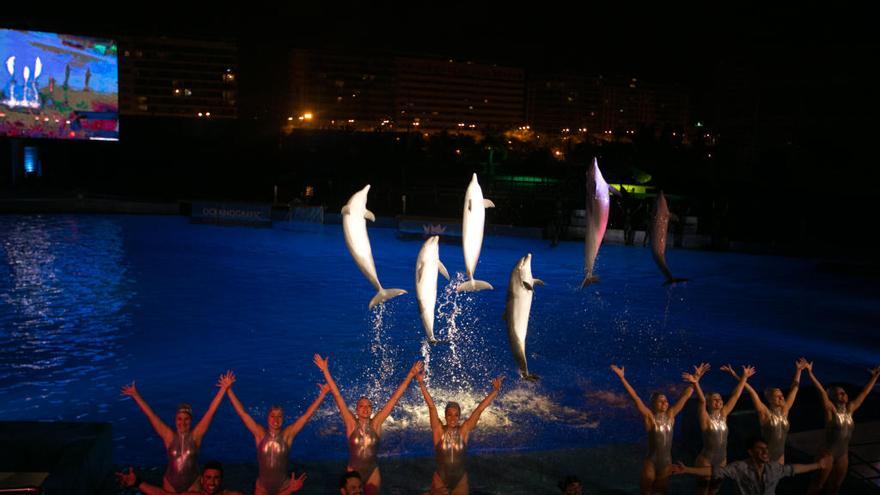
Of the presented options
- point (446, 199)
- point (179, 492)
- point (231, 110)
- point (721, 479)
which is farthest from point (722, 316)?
point (231, 110)

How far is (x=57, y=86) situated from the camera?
134 ft

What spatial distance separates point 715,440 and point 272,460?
13.9ft

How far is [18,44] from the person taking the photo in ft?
130

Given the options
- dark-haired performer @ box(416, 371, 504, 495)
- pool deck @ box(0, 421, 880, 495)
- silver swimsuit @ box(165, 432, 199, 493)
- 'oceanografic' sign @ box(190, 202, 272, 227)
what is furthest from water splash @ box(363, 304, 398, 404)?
'oceanografic' sign @ box(190, 202, 272, 227)

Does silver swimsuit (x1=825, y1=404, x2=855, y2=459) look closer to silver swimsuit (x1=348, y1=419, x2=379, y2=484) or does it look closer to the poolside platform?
silver swimsuit (x1=348, y1=419, x2=379, y2=484)

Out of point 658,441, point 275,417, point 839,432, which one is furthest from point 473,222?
point 839,432

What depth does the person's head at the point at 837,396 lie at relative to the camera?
25.1ft

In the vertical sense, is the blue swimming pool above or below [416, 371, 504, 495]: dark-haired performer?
below

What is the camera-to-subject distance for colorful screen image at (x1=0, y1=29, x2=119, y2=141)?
1561 inches

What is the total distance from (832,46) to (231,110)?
12400 centimetres

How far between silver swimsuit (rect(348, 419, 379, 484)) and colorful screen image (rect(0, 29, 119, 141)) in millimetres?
40151

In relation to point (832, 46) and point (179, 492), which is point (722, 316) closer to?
point (179, 492)

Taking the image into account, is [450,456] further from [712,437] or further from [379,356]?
[379,356]

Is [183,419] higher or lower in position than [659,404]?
lower
